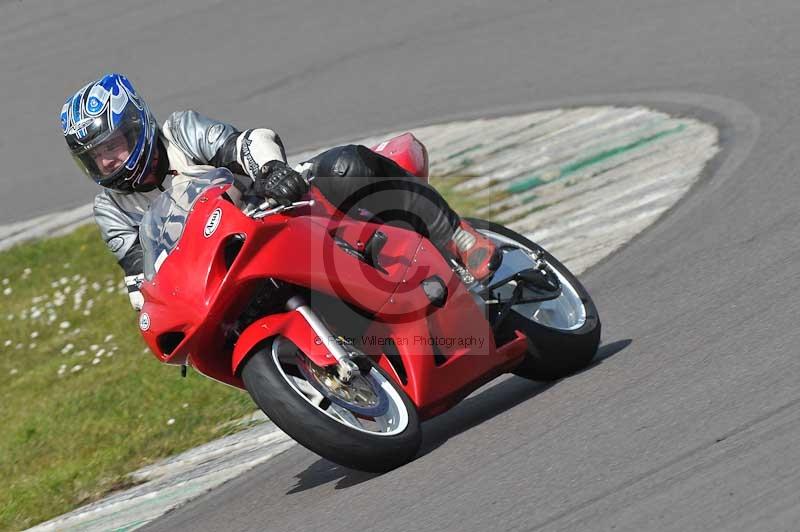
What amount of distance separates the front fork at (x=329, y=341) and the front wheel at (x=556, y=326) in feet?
3.59

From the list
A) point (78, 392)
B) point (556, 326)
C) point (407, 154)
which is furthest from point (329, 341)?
point (78, 392)

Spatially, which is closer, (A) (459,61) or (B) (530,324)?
(B) (530,324)

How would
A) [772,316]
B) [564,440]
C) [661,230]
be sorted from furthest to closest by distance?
[661,230] → [772,316] → [564,440]

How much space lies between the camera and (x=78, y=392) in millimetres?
8266

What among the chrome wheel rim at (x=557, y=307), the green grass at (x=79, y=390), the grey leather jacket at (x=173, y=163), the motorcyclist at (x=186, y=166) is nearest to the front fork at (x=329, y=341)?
the motorcyclist at (x=186, y=166)

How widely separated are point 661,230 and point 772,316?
7.59 ft

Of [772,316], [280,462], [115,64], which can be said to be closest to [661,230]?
[772,316]

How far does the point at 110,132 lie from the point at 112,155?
124mm

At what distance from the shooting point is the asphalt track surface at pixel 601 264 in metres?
4.14

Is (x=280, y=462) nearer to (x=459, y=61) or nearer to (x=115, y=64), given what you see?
(x=459, y=61)

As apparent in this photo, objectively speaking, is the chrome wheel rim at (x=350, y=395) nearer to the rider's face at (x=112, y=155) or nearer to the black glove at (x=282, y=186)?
the black glove at (x=282, y=186)

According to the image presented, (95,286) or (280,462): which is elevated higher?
(280,462)

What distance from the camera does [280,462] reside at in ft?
19.7

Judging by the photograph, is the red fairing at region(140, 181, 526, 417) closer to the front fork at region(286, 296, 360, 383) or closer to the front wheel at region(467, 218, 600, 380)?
the front fork at region(286, 296, 360, 383)
